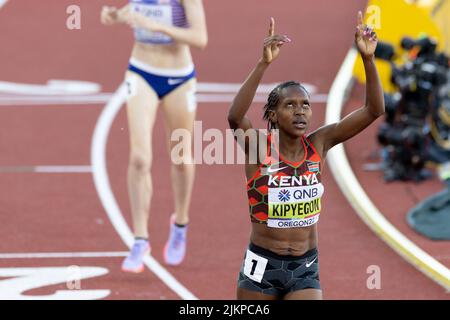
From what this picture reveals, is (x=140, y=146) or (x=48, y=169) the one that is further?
(x=48, y=169)

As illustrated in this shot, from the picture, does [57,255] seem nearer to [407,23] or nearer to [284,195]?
[284,195]

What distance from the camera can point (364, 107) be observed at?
648cm

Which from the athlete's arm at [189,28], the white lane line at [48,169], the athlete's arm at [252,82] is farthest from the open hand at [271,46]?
the white lane line at [48,169]

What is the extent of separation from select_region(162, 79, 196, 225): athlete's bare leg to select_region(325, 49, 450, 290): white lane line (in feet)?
6.35

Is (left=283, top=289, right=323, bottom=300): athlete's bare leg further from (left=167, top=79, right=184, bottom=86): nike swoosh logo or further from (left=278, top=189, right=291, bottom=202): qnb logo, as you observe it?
(left=167, top=79, right=184, bottom=86): nike swoosh logo

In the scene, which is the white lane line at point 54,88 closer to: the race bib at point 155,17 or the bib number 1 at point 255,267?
the race bib at point 155,17

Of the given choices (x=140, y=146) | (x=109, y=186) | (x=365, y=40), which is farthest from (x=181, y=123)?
(x=365, y=40)

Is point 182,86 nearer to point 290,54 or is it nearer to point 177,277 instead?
point 177,277

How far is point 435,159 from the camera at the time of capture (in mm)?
12375

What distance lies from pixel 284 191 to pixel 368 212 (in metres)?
4.53

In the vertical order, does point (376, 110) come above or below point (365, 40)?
below

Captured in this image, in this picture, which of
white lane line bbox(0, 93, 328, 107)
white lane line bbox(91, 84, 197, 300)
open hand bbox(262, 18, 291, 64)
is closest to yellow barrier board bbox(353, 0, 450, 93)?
white lane line bbox(0, 93, 328, 107)

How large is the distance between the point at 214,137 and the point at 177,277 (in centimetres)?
392

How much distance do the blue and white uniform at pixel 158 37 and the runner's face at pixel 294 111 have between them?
298 centimetres
